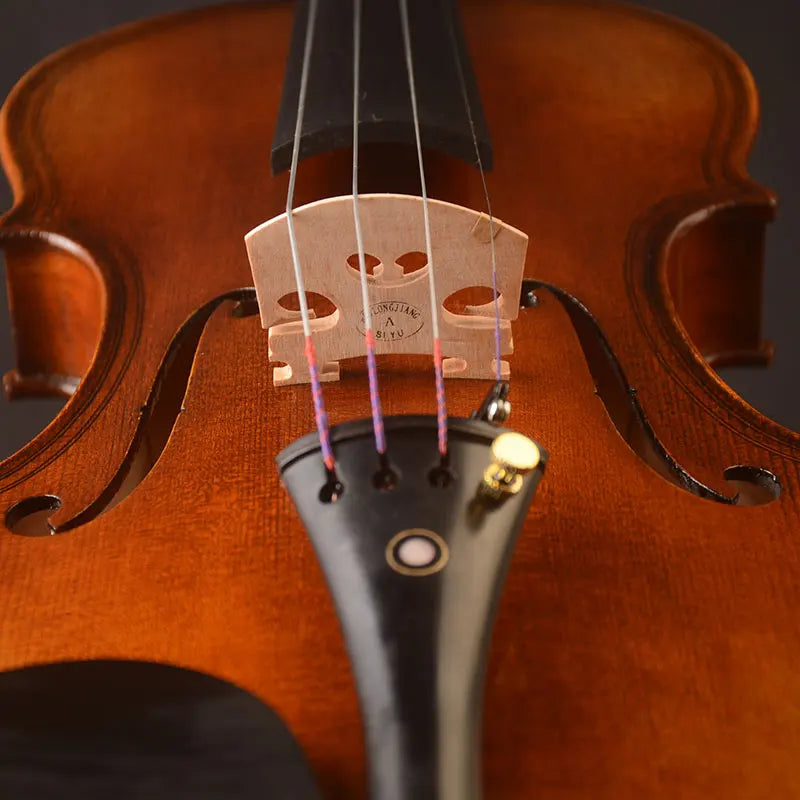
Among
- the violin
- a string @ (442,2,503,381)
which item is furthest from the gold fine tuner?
a string @ (442,2,503,381)

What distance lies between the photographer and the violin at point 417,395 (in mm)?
578

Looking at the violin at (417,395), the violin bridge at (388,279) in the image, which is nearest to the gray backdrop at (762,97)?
the violin at (417,395)

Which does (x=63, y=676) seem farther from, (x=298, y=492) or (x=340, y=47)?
(x=340, y=47)

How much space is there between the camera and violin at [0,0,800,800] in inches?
22.8

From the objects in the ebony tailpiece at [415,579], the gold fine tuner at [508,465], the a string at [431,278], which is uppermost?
the a string at [431,278]

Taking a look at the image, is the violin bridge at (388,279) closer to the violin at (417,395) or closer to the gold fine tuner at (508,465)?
the violin at (417,395)

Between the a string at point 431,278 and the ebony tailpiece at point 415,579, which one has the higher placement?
the a string at point 431,278

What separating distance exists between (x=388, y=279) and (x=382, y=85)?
0.33m

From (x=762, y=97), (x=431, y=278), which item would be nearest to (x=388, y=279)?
(x=431, y=278)

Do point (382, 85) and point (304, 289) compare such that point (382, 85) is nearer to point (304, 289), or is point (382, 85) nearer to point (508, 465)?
point (304, 289)

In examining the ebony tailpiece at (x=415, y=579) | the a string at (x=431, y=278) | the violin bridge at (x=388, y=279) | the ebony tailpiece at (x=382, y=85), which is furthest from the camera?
the ebony tailpiece at (x=382, y=85)

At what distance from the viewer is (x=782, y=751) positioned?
1.89 feet

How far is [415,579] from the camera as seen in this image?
0.56 m

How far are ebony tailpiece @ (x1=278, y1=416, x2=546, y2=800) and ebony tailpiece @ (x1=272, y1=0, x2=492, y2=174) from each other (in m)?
0.48
